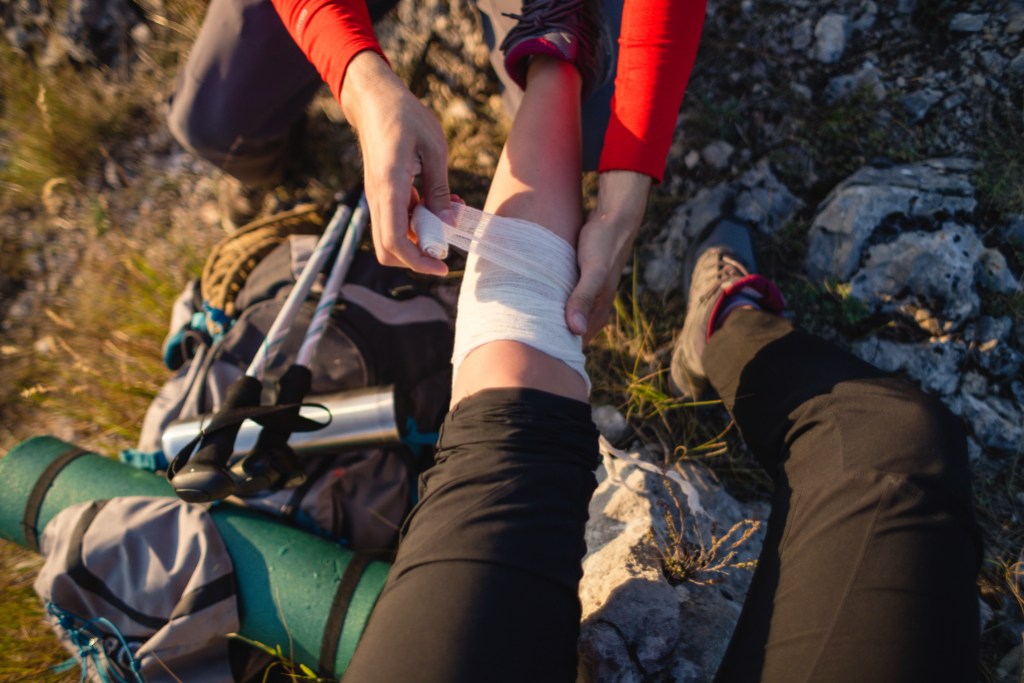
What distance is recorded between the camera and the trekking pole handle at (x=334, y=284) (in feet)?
6.53

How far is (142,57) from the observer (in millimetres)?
3273

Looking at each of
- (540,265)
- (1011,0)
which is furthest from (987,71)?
(540,265)

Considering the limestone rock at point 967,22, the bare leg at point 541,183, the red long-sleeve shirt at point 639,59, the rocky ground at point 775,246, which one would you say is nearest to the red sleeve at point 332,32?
the red long-sleeve shirt at point 639,59

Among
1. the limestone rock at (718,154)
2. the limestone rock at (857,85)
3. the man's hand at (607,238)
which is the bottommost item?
the man's hand at (607,238)

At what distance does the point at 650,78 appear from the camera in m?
1.53

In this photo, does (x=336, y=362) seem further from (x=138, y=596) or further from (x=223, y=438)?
(x=138, y=596)

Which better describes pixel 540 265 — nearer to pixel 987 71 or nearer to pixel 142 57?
pixel 987 71

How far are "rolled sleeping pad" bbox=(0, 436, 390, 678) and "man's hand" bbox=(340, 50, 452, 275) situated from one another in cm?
98

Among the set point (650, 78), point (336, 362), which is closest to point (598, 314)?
point (650, 78)

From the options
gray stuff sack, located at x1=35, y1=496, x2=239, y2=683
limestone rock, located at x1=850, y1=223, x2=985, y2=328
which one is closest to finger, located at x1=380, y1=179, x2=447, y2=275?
gray stuff sack, located at x1=35, y1=496, x2=239, y2=683

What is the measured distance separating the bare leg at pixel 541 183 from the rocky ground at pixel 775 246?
0.68 m

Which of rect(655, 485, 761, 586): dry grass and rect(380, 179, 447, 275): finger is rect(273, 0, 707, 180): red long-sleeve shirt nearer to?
rect(380, 179, 447, 275): finger

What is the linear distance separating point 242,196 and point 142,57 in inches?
49.1

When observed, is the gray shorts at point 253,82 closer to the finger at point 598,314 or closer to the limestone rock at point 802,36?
the finger at point 598,314
